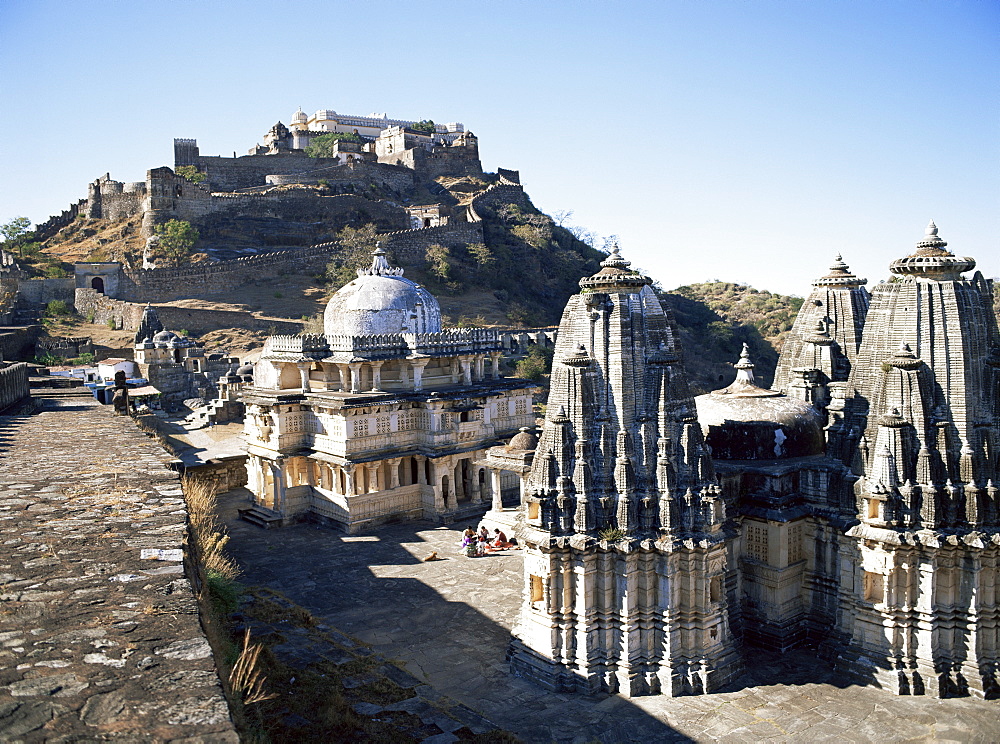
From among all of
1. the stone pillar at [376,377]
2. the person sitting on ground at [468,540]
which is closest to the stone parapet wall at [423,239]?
the stone pillar at [376,377]

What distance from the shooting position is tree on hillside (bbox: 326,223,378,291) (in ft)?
213

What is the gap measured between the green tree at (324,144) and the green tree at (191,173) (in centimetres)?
1217

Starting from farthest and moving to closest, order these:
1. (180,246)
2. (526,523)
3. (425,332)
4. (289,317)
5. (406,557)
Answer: (180,246)
(289,317)
(425,332)
(406,557)
(526,523)

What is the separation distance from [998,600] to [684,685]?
5403mm

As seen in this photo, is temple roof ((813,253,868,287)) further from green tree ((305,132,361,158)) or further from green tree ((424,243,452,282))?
green tree ((305,132,361,158))

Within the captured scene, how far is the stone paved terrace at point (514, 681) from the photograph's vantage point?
480 inches

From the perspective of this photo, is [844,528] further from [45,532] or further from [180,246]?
[180,246]

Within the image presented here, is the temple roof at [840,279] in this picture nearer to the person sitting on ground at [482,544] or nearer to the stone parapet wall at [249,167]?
the person sitting on ground at [482,544]

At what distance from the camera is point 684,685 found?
13.6 meters

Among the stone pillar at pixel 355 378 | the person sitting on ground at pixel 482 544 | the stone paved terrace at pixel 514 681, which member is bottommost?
the stone paved terrace at pixel 514 681

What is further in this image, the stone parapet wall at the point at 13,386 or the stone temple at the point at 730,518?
the stone parapet wall at the point at 13,386

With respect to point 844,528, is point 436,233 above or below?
above

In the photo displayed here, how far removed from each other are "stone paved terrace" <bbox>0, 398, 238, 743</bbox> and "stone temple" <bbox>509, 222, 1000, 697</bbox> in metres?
6.98

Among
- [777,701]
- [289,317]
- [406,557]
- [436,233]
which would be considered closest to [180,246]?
[289,317]
